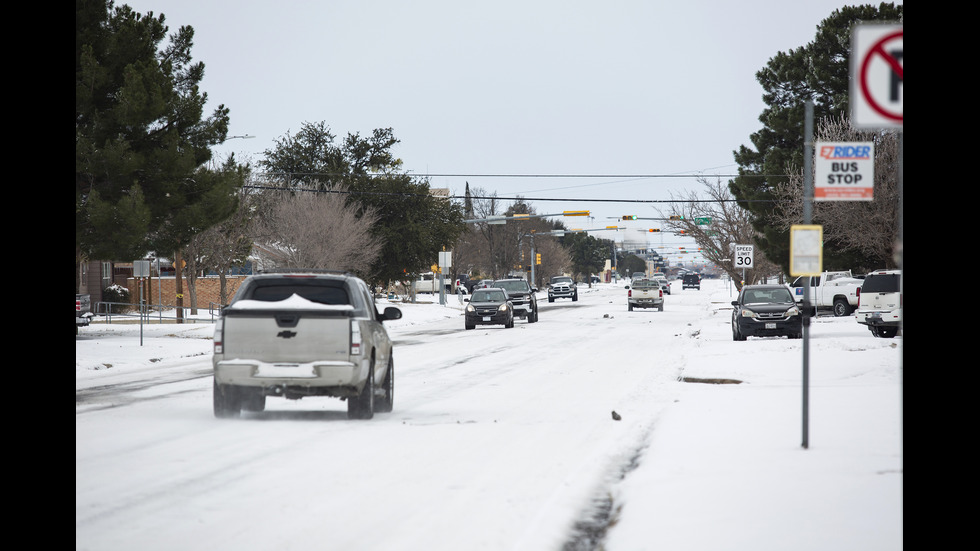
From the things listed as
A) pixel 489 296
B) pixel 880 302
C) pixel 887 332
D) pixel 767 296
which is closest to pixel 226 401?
pixel 767 296

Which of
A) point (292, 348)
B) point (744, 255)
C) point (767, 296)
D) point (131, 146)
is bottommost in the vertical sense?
point (292, 348)

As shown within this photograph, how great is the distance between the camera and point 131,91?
27406 millimetres

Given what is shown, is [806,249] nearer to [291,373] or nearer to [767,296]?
[291,373]

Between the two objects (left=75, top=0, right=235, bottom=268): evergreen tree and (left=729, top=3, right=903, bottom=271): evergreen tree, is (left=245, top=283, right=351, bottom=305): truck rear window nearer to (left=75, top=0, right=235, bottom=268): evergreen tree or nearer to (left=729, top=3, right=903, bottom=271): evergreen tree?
(left=75, top=0, right=235, bottom=268): evergreen tree

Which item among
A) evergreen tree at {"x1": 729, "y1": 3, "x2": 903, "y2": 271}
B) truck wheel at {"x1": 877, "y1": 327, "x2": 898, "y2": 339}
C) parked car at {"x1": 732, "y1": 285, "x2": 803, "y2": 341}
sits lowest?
truck wheel at {"x1": 877, "y1": 327, "x2": 898, "y2": 339}

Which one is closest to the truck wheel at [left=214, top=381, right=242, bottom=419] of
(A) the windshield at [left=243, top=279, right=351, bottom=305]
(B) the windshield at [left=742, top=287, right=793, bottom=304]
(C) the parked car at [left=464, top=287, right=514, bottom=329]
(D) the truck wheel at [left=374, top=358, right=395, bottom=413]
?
(A) the windshield at [left=243, top=279, right=351, bottom=305]

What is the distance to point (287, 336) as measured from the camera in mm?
12102

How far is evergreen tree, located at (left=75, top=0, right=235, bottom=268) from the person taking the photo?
2758 centimetres

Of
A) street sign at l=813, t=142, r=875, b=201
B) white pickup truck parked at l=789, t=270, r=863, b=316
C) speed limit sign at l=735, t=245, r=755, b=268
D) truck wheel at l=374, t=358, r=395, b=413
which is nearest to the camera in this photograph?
street sign at l=813, t=142, r=875, b=201

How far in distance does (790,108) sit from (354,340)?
139 feet

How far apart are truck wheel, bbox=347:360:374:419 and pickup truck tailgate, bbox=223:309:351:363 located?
74 cm
